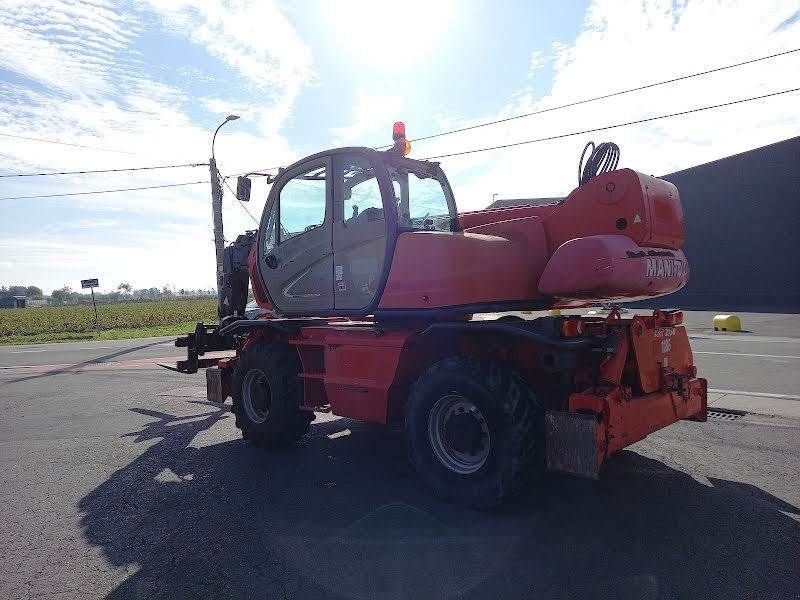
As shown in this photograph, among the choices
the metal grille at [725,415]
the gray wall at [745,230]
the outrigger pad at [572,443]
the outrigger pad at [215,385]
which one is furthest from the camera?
the gray wall at [745,230]

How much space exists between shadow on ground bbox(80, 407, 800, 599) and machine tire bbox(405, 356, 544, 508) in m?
0.19

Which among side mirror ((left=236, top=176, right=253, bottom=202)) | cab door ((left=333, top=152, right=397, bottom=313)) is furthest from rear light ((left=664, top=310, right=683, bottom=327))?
side mirror ((left=236, top=176, right=253, bottom=202))

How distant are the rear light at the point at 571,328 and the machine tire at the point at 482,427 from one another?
0.49 metres

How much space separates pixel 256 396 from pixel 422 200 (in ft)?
9.63

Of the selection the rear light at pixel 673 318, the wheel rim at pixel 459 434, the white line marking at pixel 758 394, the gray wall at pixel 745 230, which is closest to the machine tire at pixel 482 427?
the wheel rim at pixel 459 434

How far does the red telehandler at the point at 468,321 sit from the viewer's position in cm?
392

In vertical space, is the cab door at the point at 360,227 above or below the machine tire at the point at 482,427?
above

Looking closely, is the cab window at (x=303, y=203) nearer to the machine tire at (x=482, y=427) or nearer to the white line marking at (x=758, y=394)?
the machine tire at (x=482, y=427)

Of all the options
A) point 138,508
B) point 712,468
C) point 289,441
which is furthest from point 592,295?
point 138,508

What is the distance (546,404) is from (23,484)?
4787 mm

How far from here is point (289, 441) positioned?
19.4ft

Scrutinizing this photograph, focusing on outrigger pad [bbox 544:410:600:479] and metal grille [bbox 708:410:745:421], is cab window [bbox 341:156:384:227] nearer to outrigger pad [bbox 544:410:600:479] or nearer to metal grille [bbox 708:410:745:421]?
outrigger pad [bbox 544:410:600:479]

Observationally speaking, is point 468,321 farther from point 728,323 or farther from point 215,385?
point 728,323

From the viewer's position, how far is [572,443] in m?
3.65
